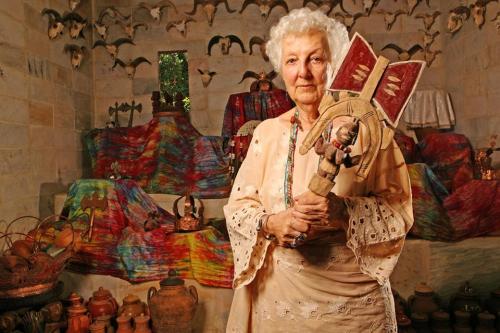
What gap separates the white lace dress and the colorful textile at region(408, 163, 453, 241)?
2.58m

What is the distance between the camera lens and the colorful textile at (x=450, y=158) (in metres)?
4.28

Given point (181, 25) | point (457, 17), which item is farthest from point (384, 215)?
point (181, 25)

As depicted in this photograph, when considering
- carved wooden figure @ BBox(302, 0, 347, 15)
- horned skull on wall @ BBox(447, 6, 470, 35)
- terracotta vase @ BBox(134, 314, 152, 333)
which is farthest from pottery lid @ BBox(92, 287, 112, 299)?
horned skull on wall @ BBox(447, 6, 470, 35)

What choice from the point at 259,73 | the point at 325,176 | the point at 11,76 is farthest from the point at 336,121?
the point at 259,73

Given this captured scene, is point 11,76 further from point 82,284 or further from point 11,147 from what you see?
point 82,284

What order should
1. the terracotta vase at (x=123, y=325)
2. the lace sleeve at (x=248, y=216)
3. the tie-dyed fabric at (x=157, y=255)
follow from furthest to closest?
the tie-dyed fabric at (x=157, y=255)
the terracotta vase at (x=123, y=325)
the lace sleeve at (x=248, y=216)

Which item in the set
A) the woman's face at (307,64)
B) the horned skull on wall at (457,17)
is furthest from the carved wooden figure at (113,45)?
the woman's face at (307,64)

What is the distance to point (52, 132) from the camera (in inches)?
191

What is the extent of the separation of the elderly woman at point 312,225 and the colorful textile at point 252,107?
4.04 metres

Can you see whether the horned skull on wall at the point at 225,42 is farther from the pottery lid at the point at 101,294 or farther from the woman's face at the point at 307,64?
the woman's face at the point at 307,64

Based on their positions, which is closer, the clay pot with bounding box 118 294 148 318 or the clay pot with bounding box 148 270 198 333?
the clay pot with bounding box 148 270 198 333

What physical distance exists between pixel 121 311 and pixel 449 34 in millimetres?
5490

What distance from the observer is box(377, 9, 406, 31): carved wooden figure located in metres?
5.96

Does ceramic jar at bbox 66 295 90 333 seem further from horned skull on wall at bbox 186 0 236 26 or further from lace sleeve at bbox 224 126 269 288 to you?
horned skull on wall at bbox 186 0 236 26
